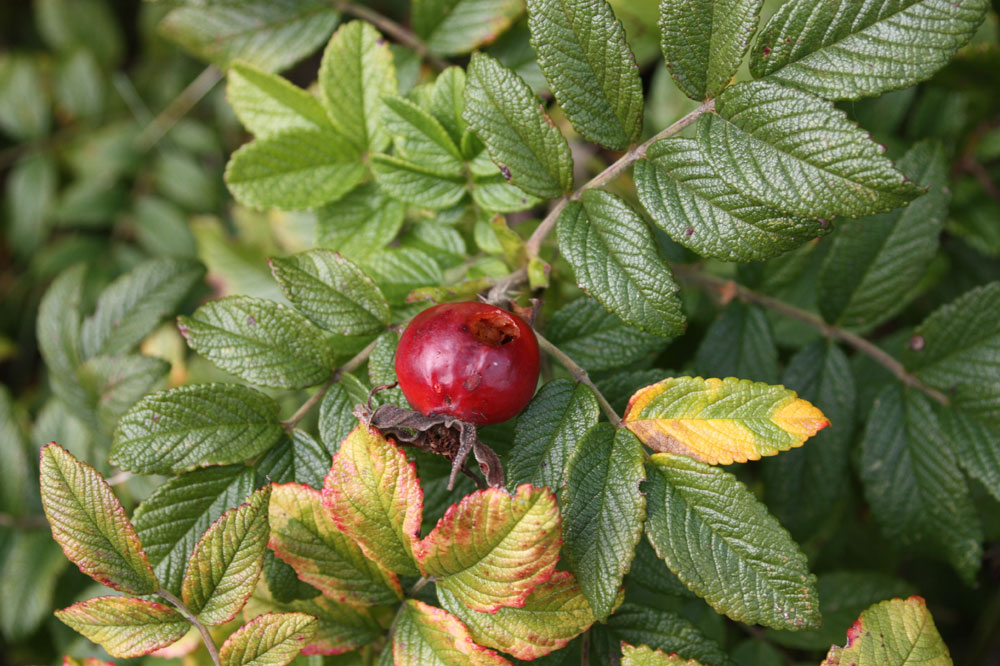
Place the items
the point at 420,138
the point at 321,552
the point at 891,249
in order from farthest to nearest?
the point at 891,249
the point at 420,138
the point at 321,552

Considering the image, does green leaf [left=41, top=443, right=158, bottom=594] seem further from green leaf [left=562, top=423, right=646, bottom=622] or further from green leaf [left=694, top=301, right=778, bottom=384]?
green leaf [left=694, top=301, right=778, bottom=384]

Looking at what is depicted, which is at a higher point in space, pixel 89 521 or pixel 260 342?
pixel 260 342

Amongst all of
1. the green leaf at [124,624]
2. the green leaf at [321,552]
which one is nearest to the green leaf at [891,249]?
the green leaf at [321,552]

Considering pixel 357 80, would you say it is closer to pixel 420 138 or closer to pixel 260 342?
pixel 420 138

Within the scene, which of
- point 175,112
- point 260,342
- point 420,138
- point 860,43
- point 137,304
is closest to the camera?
point 860,43

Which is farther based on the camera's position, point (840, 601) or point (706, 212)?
point (840, 601)

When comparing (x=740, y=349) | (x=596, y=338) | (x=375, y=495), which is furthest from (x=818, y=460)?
(x=375, y=495)

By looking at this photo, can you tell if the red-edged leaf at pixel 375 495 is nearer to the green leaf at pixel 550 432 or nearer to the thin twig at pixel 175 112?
the green leaf at pixel 550 432

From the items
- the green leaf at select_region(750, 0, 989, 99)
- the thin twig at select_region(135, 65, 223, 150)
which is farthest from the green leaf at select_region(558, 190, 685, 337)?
the thin twig at select_region(135, 65, 223, 150)
